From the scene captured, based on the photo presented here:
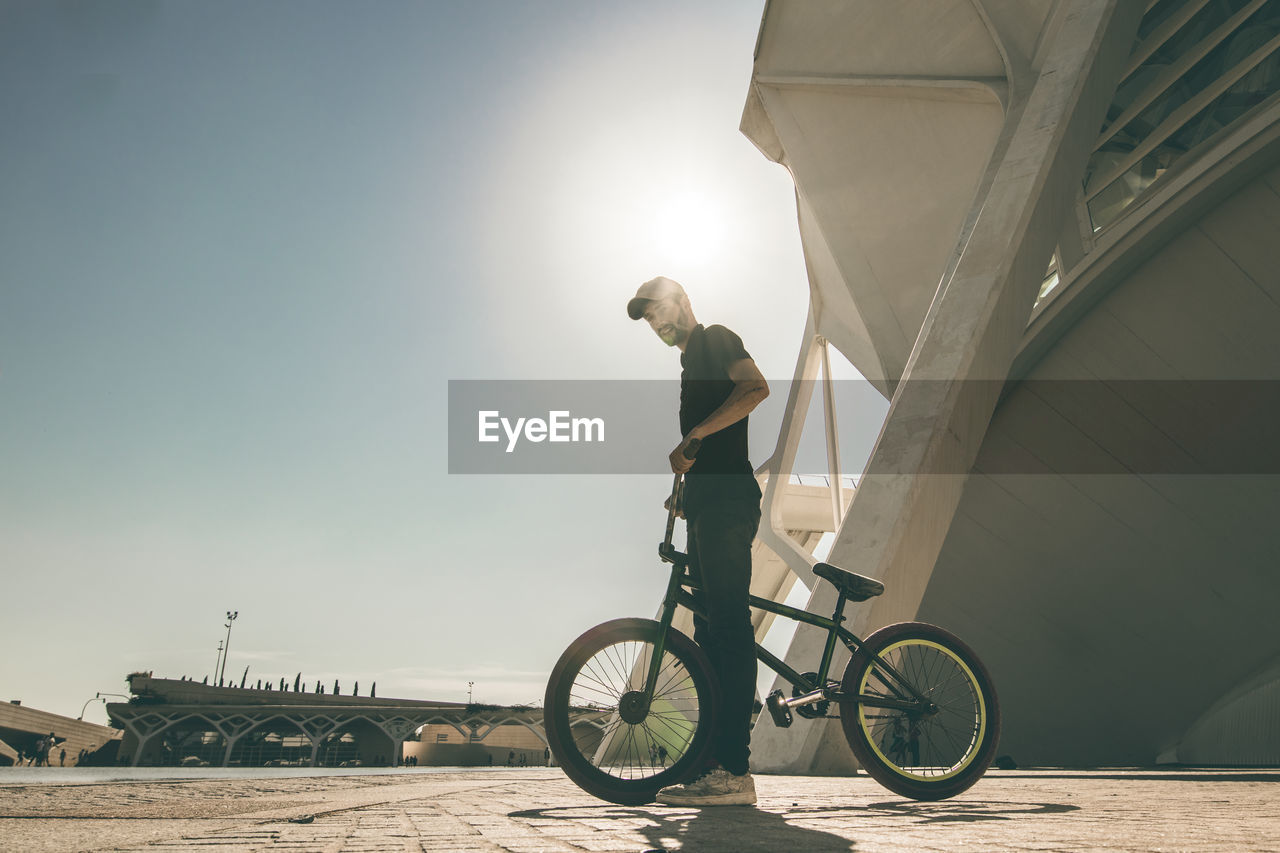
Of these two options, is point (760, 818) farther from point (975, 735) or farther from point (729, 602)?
point (975, 735)

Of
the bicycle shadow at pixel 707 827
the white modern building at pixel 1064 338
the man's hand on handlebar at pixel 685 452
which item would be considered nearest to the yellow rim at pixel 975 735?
the bicycle shadow at pixel 707 827

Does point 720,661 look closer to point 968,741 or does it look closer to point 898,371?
point 968,741

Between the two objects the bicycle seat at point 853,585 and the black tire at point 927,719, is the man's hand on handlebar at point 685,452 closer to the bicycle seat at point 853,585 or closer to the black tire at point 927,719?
the bicycle seat at point 853,585

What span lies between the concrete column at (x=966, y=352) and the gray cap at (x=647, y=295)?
2.62 metres

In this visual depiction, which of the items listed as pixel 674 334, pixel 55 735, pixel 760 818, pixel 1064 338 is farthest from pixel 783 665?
pixel 55 735

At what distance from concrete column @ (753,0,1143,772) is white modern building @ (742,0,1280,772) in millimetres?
23

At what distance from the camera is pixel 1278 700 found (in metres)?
11.6

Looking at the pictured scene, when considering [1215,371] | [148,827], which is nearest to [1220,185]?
[1215,371]

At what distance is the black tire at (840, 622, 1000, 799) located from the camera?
10.3ft

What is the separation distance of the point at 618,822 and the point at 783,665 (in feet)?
4.42

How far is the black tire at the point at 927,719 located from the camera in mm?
3135

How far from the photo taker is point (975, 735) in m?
3.26

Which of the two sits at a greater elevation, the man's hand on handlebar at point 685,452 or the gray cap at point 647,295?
the gray cap at point 647,295

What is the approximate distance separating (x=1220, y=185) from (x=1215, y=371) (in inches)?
87.8
